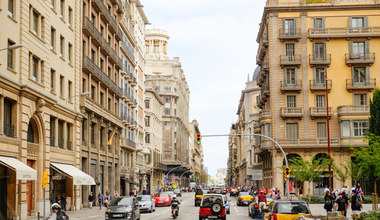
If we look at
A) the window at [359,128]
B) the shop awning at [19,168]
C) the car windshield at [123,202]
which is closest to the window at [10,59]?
the shop awning at [19,168]

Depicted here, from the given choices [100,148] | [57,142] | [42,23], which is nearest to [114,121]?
[100,148]

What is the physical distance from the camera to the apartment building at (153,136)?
100375mm

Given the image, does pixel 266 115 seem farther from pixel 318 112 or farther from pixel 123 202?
pixel 123 202

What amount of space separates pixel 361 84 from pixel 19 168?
47.0m

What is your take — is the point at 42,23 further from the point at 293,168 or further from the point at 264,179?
the point at 264,179

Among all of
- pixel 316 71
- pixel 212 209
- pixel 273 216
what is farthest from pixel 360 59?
pixel 273 216

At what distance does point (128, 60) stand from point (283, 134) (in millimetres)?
21869

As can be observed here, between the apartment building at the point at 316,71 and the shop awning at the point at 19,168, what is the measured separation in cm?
3947

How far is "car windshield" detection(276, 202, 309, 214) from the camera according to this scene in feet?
72.2

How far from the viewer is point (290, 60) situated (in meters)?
66.6

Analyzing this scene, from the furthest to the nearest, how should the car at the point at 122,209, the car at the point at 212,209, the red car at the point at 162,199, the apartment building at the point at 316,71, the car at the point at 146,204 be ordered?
the apartment building at the point at 316,71, the red car at the point at 162,199, the car at the point at 146,204, the car at the point at 122,209, the car at the point at 212,209

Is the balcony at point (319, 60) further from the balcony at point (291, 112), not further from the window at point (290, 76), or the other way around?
the balcony at point (291, 112)

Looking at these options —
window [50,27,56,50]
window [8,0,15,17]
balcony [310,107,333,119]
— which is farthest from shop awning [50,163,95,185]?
balcony [310,107,333,119]

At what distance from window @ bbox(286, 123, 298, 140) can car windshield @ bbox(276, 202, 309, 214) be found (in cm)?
4466
